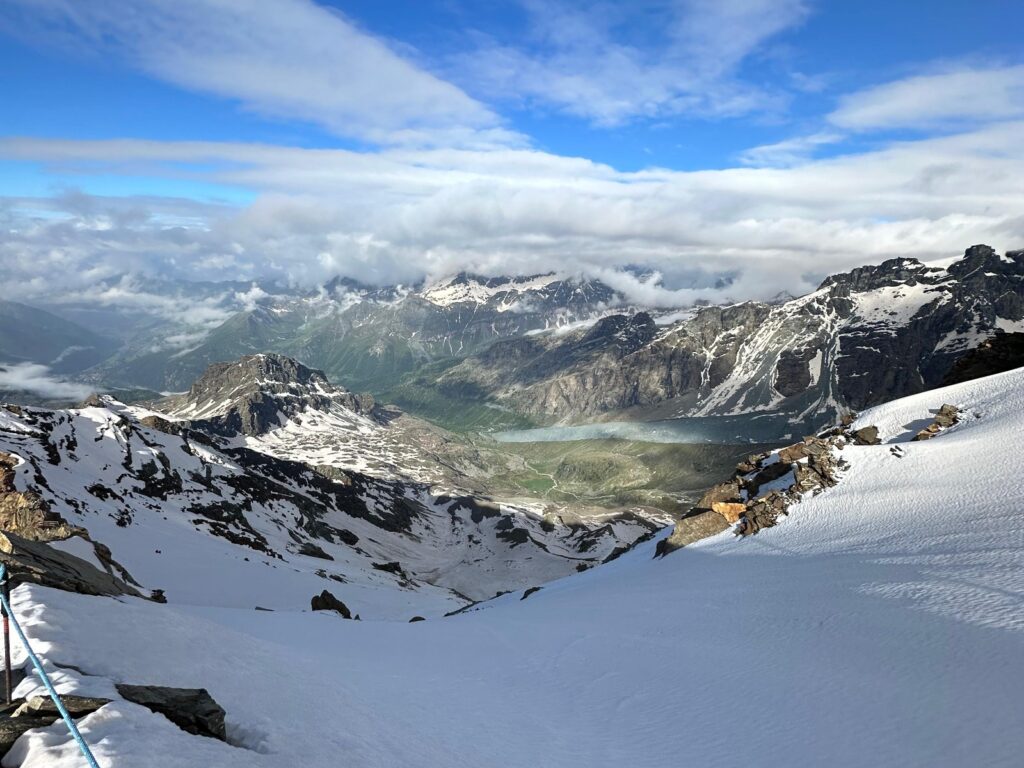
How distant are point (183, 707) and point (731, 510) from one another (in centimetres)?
5395

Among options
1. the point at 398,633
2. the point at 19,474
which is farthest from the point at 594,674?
the point at 19,474

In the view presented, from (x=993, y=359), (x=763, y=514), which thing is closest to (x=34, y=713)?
(x=763, y=514)

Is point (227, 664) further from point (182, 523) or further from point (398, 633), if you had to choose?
point (182, 523)

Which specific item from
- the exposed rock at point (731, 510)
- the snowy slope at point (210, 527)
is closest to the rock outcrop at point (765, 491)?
the exposed rock at point (731, 510)

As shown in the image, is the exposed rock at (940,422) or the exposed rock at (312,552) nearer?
the exposed rock at (940,422)

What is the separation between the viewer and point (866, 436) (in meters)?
61.5

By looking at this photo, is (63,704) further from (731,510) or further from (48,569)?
(731,510)

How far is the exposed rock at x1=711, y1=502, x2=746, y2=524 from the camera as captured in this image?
2178 inches

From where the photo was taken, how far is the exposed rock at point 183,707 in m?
10.2

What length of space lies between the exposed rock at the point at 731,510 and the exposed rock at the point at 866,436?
52.6 ft

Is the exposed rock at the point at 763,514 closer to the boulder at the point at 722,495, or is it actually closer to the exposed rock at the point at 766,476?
the boulder at the point at 722,495

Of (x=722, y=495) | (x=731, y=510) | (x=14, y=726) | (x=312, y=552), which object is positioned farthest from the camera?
(x=312, y=552)

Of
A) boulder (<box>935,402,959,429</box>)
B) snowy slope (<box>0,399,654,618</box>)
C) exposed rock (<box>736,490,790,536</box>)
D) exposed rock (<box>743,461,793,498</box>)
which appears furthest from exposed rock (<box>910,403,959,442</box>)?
snowy slope (<box>0,399,654,618</box>)

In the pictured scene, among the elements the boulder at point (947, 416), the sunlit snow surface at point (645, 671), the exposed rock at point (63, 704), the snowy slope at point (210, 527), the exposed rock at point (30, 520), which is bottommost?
the snowy slope at point (210, 527)
